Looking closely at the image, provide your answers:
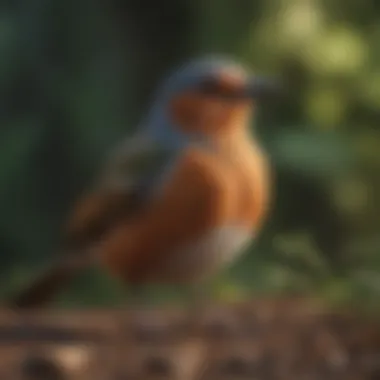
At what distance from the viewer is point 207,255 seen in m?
1.16

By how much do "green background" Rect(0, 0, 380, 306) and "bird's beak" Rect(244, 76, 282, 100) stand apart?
1 cm

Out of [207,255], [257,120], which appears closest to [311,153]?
[257,120]

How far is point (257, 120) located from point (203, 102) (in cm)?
8

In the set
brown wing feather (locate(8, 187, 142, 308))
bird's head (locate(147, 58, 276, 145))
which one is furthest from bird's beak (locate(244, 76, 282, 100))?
brown wing feather (locate(8, 187, 142, 308))

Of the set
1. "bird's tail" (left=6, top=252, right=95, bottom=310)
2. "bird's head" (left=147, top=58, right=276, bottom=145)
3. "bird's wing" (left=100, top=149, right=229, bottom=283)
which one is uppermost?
"bird's head" (left=147, top=58, right=276, bottom=145)

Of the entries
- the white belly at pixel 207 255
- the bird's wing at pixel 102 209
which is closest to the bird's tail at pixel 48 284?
the bird's wing at pixel 102 209

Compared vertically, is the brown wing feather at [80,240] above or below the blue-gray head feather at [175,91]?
below

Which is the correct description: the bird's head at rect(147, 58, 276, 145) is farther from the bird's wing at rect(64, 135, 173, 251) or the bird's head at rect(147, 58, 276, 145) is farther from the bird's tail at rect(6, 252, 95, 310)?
the bird's tail at rect(6, 252, 95, 310)

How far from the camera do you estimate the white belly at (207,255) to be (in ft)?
3.79

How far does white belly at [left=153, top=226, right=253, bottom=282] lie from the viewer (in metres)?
1.16

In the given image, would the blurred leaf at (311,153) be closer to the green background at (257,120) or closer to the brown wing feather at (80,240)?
the green background at (257,120)

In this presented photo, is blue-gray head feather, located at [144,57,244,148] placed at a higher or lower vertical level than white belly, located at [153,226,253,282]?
higher

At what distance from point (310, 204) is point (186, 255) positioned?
179 mm

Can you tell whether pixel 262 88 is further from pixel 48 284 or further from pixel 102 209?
pixel 48 284
